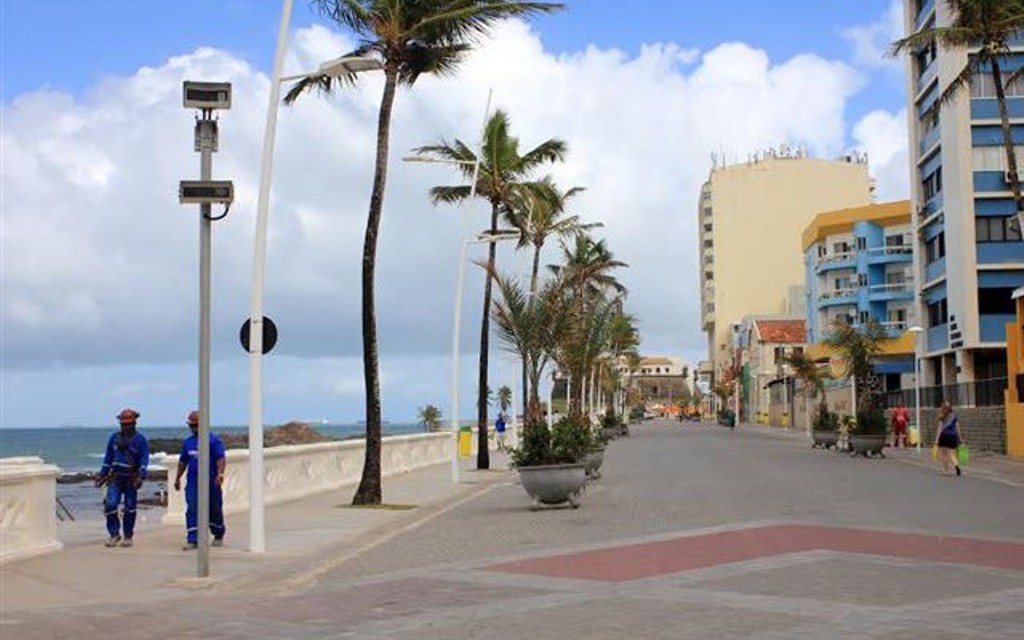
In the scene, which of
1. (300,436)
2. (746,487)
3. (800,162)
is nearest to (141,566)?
(746,487)

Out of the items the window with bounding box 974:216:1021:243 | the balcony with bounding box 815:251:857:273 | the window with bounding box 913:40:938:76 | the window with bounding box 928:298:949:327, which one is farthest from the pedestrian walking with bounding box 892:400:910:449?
the balcony with bounding box 815:251:857:273

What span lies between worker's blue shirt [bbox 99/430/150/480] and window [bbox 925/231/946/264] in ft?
153

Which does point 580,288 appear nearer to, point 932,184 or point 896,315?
point 932,184

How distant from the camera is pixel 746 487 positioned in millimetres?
25391

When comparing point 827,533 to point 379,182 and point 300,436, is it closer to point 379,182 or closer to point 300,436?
point 379,182

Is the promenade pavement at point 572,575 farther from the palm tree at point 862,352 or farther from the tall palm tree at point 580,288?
the palm tree at point 862,352

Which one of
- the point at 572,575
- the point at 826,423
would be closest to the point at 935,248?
the point at 826,423

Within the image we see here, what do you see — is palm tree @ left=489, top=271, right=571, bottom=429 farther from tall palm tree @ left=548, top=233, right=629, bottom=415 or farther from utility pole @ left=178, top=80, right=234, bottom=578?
utility pole @ left=178, top=80, right=234, bottom=578

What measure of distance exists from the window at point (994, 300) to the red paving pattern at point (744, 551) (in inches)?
1487

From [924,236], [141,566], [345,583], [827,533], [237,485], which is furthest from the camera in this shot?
[924,236]

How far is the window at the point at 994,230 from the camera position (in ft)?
168

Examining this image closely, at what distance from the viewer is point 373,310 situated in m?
22.1

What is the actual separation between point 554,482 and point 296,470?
640 centimetres

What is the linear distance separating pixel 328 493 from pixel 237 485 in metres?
5.67
